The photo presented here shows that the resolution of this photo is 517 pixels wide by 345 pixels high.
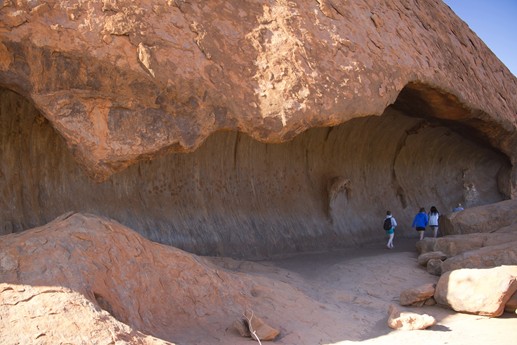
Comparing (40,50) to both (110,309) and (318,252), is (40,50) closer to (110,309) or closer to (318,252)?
(110,309)

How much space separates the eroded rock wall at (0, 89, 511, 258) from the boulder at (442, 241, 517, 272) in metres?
2.83

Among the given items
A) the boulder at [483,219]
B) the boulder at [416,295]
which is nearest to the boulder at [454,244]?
the boulder at [483,219]

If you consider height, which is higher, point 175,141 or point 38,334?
point 175,141

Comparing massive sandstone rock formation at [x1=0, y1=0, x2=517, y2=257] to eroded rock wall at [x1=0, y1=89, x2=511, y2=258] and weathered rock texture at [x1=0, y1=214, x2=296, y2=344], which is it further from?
weathered rock texture at [x1=0, y1=214, x2=296, y2=344]

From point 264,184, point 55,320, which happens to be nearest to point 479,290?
point 264,184

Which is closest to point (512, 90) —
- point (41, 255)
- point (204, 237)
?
point (204, 237)

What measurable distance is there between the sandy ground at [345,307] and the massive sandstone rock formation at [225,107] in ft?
4.31

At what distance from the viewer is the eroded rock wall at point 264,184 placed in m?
6.49

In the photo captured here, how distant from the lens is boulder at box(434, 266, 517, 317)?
6.11 meters

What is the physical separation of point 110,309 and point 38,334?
76 centimetres

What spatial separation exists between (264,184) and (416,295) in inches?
145

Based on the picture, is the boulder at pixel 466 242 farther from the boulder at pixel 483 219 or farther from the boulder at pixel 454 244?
the boulder at pixel 483 219

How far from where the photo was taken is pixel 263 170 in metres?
9.55

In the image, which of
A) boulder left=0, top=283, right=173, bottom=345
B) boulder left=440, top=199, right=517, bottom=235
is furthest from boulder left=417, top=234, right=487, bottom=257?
boulder left=0, top=283, right=173, bottom=345
